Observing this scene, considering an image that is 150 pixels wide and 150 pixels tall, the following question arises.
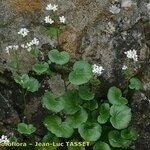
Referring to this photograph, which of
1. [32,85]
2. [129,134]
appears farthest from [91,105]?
[32,85]

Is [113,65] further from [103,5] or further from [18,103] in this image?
[18,103]

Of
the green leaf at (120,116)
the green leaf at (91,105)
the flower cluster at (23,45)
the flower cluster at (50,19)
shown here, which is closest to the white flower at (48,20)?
the flower cluster at (50,19)

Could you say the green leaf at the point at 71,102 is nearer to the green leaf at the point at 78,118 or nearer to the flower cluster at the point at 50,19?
the green leaf at the point at 78,118

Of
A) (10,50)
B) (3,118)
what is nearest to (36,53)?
(10,50)

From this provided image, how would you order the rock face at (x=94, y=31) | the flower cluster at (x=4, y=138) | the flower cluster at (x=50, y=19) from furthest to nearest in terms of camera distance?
the rock face at (x=94, y=31) → the flower cluster at (x=50, y=19) → the flower cluster at (x=4, y=138)

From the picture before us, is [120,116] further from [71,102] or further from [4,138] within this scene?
[4,138]

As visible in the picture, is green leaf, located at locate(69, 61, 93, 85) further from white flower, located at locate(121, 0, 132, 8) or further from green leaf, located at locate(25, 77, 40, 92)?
white flower, located at locate(121, 0, 132, 8)
